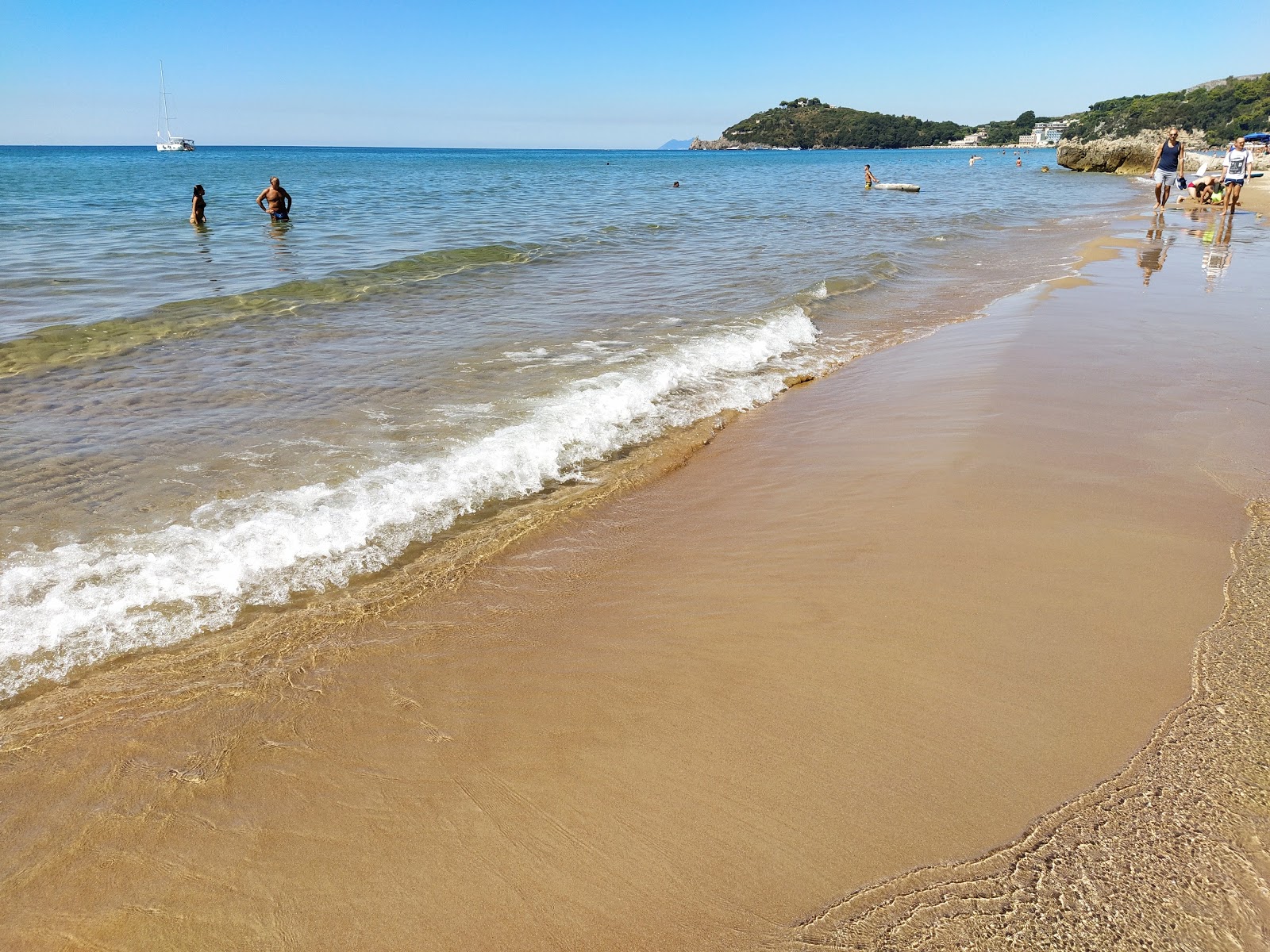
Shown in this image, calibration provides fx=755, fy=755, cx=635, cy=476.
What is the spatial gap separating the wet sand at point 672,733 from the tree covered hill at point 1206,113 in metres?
88.2

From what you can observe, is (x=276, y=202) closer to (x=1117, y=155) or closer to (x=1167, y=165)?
(x=1167, y=165)

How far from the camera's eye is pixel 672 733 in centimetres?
265

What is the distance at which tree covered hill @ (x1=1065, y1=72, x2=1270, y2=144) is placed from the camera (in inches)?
2862

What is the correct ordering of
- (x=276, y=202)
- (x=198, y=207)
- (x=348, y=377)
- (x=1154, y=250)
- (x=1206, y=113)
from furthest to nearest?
1. (x=1206, y=113)
2. (x=276, y=202)
3. (x=198, y=207)
4. (x=1154, y=250)
5. (x=348, y=377)

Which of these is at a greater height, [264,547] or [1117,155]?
[1117,155]

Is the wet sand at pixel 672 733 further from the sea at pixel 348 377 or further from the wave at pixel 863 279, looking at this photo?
the wave at pixel 863 279

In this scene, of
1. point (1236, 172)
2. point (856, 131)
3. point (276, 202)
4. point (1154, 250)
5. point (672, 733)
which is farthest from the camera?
point (856, 131)

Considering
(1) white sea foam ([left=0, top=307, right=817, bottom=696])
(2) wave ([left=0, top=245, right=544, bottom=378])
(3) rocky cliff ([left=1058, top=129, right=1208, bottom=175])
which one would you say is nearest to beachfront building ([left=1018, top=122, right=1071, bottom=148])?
(3) rocky cliff ([left=1058, top=129, right=1208, bottom=175])

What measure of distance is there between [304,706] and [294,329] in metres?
7.57

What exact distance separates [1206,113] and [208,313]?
101 metres

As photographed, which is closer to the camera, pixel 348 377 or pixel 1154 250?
pixel 348 377

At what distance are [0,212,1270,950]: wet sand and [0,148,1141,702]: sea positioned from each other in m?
0.66

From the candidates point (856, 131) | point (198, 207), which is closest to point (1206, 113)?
point (198, 207)

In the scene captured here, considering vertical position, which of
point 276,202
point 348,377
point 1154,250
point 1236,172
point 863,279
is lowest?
point 348,377
